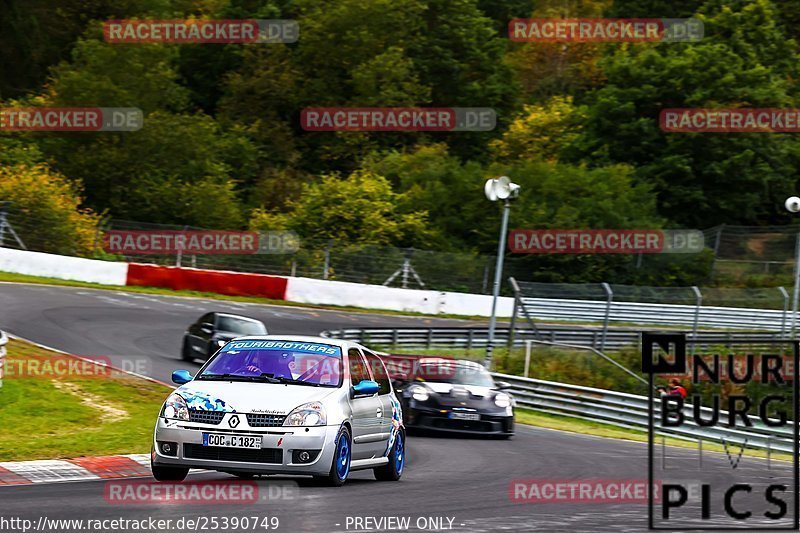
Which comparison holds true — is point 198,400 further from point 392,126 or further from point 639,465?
point 392,126

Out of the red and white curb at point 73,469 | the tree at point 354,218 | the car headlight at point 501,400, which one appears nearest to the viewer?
the red and white curb at point 73,469

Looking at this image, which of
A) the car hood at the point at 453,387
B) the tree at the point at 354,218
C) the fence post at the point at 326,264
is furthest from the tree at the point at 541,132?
the car hood at the point at 453,387

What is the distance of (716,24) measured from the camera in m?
64.4

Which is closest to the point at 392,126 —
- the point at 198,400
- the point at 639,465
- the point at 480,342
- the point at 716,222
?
the point at 716,222

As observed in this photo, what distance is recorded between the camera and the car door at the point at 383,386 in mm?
12742

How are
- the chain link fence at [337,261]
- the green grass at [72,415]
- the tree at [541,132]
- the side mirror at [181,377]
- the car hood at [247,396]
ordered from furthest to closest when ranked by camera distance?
the tree at [541,132]
the chain link fence at [337,261]
the green grass at [72,415]
the side mirror at [181,377]
the car hood at [247,396]

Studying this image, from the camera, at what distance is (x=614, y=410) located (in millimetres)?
25453

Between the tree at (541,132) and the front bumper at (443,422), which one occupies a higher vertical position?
the tree at (541,132)

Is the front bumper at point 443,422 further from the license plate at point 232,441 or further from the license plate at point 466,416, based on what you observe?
the license plate at point 232,441

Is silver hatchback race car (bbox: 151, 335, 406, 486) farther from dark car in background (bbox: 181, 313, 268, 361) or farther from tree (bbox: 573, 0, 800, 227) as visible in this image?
tree (bbox: 573, 0, 800, 227)

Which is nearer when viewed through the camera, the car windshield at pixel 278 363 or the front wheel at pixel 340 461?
the front wheel at pixel 340 461

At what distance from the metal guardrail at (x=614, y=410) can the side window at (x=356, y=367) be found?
36.7 feet

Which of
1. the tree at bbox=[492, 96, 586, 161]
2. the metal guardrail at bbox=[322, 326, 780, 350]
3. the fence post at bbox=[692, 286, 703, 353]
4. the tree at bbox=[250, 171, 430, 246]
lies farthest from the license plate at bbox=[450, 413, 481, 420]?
the tree at bbox=[492, 96, 586, 161]

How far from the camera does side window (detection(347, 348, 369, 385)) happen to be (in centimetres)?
1231
